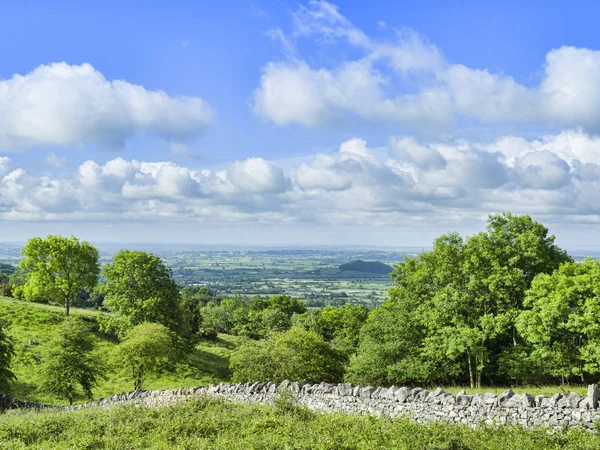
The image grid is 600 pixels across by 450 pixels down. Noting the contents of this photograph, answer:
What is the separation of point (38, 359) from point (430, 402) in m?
34.9

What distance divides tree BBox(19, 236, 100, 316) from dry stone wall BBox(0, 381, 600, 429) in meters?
37.1

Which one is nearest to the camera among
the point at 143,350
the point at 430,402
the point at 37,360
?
the point at 430,402

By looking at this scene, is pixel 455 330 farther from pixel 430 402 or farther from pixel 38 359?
pixel 38 359

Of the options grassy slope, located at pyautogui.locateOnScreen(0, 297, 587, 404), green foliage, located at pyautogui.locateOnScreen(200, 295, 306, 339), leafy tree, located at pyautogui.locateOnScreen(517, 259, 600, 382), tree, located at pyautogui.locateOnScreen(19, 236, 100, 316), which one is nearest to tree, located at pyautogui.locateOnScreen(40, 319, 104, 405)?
grassy slope, located at pyautogui.locateOnScreen(0, 297, 587, 404)

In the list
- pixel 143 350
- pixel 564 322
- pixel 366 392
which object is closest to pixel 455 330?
pixel 564 322

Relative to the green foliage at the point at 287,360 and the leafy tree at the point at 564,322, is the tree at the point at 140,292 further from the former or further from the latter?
the leafy tree at the point at 564,322

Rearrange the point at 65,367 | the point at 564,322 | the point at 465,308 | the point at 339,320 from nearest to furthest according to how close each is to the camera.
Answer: the point at 564,322 → the point at 65,367 → the point at 465,308 → the point at 339,320

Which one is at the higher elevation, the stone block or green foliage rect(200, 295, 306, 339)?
the stone block

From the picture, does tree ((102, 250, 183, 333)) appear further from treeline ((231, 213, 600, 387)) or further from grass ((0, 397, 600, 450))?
grass ((0, 397, 600, 450))

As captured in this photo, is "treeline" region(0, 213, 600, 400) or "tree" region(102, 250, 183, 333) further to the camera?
"tree" region(102, 250, 183, 333)

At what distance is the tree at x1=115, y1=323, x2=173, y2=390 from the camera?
3209cm

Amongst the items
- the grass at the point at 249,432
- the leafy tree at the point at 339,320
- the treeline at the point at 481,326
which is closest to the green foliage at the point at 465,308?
the treeline at the point at 481,326

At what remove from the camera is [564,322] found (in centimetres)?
2575

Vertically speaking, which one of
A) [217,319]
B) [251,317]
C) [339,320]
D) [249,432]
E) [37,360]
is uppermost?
[249,432]
